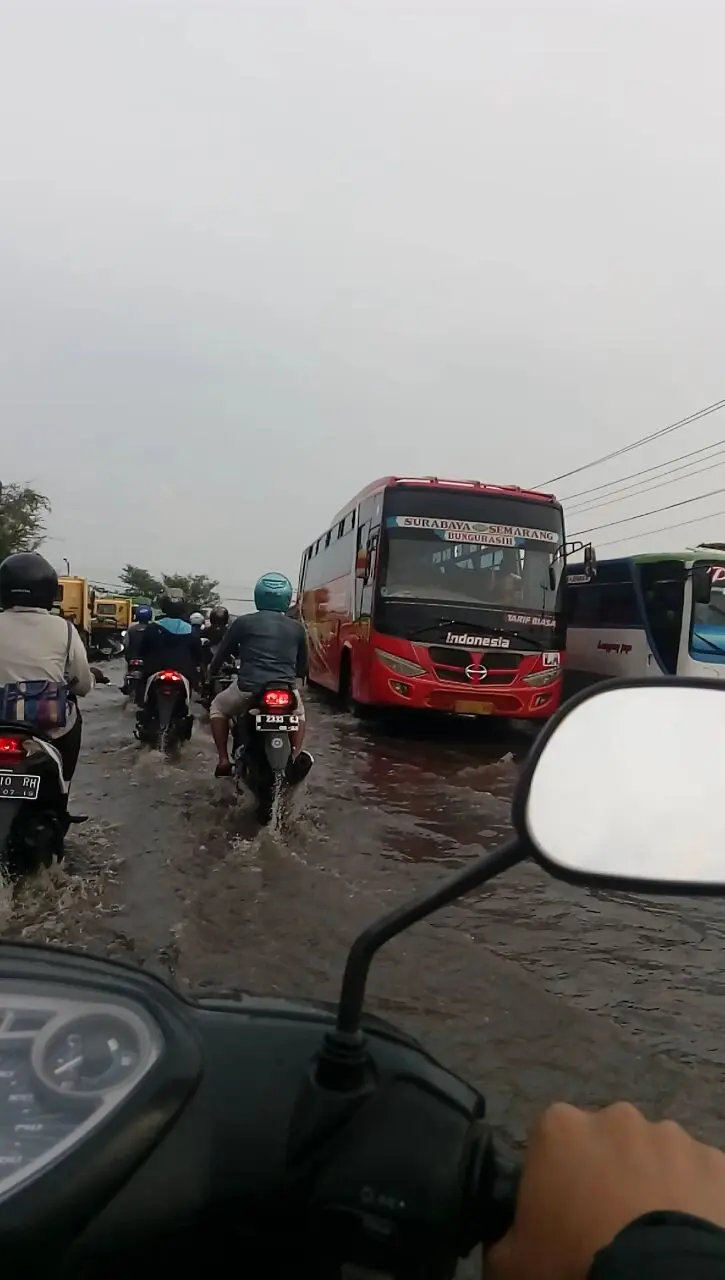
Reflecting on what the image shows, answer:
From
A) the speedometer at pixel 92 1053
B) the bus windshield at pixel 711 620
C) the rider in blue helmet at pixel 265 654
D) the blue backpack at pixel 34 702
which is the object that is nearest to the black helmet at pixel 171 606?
the rider in blue helmet at pixel 265 654

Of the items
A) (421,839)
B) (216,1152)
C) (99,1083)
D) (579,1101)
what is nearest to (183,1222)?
(216,1152)

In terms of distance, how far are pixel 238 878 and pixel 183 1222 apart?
487 centimetres

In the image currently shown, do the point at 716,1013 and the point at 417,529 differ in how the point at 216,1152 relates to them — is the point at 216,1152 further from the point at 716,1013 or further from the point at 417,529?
the point at 417,529

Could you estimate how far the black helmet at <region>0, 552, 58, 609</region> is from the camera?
17.4 ft

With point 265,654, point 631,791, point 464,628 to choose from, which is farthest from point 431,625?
point 631,791

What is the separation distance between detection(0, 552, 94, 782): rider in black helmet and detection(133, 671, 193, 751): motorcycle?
4.37 meters

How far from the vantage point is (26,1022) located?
1.37 meters

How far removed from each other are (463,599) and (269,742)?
546 centimetres

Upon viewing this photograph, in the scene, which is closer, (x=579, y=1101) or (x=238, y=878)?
(x=579, y=1101)

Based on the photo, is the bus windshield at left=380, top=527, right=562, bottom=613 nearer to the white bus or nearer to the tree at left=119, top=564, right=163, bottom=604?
the white bus

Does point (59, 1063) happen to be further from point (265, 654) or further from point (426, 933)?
point (265, 654)

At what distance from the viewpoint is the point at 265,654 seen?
24.6 feet

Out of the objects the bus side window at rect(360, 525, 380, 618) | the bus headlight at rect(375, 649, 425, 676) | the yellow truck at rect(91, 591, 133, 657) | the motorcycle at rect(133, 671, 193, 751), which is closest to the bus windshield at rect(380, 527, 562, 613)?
the bus side window at rect(360, 525, 380, 618)

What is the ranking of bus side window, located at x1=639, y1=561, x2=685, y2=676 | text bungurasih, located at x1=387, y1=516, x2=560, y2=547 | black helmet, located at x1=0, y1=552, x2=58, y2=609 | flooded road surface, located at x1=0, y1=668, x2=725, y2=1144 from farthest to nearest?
bus side window, located at x1=639, y1=561, x2=685, y2=676, text bungurasih, located at x1=387, y1=516, x2=560, y2=547, black helmet, located at x1=0, y1=552, x2=58, y2=609, flooded road surface, located at x1=0, y1=668, x2=725, y2=1144
